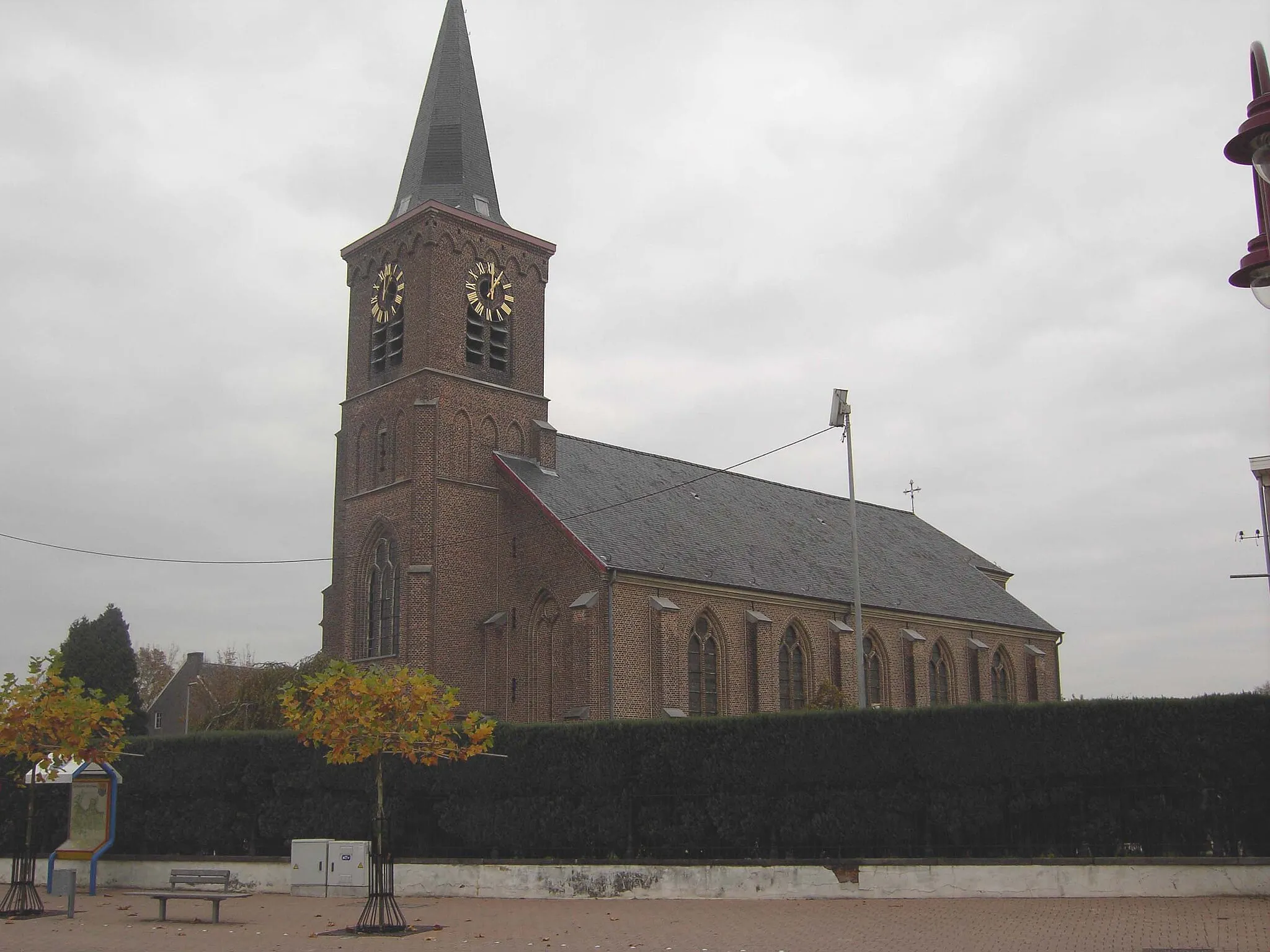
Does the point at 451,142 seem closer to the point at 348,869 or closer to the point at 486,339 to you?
the point at 486,339

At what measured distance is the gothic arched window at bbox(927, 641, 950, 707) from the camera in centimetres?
4444

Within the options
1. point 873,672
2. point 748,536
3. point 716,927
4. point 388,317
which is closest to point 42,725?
point 716,927

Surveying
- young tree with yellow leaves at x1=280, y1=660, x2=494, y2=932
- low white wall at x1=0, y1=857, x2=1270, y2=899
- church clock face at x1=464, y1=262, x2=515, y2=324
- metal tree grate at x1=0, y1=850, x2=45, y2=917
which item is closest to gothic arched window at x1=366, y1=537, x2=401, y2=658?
church clock face at x1=464, y1=262, x2=515, y2=324

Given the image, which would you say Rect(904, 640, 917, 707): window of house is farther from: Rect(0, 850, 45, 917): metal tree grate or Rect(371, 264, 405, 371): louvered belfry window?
Rect(0, 850, 45, 917): metal tree grate

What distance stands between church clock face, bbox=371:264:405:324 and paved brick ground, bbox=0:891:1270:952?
2092 cm

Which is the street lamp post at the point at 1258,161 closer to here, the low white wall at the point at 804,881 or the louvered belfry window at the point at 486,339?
the low white wall at the point at 804,881

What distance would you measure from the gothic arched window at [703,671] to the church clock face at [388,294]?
1354cm

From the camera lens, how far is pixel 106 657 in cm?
4122

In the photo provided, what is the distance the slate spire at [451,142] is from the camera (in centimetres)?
3803

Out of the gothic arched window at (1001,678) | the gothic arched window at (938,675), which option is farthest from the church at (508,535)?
the gothic arched window at (1001,678)

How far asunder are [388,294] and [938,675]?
81.6ft

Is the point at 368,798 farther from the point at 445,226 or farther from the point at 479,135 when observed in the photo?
the point at 479,135

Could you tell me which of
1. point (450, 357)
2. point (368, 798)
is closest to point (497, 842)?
point (368, 798)

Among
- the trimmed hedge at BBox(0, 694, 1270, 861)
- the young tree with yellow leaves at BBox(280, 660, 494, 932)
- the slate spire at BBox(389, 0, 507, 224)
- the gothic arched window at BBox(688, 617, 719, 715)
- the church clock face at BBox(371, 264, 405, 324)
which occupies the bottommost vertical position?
the trimmed hedge at BBox(0, 694, 1270, 861)
